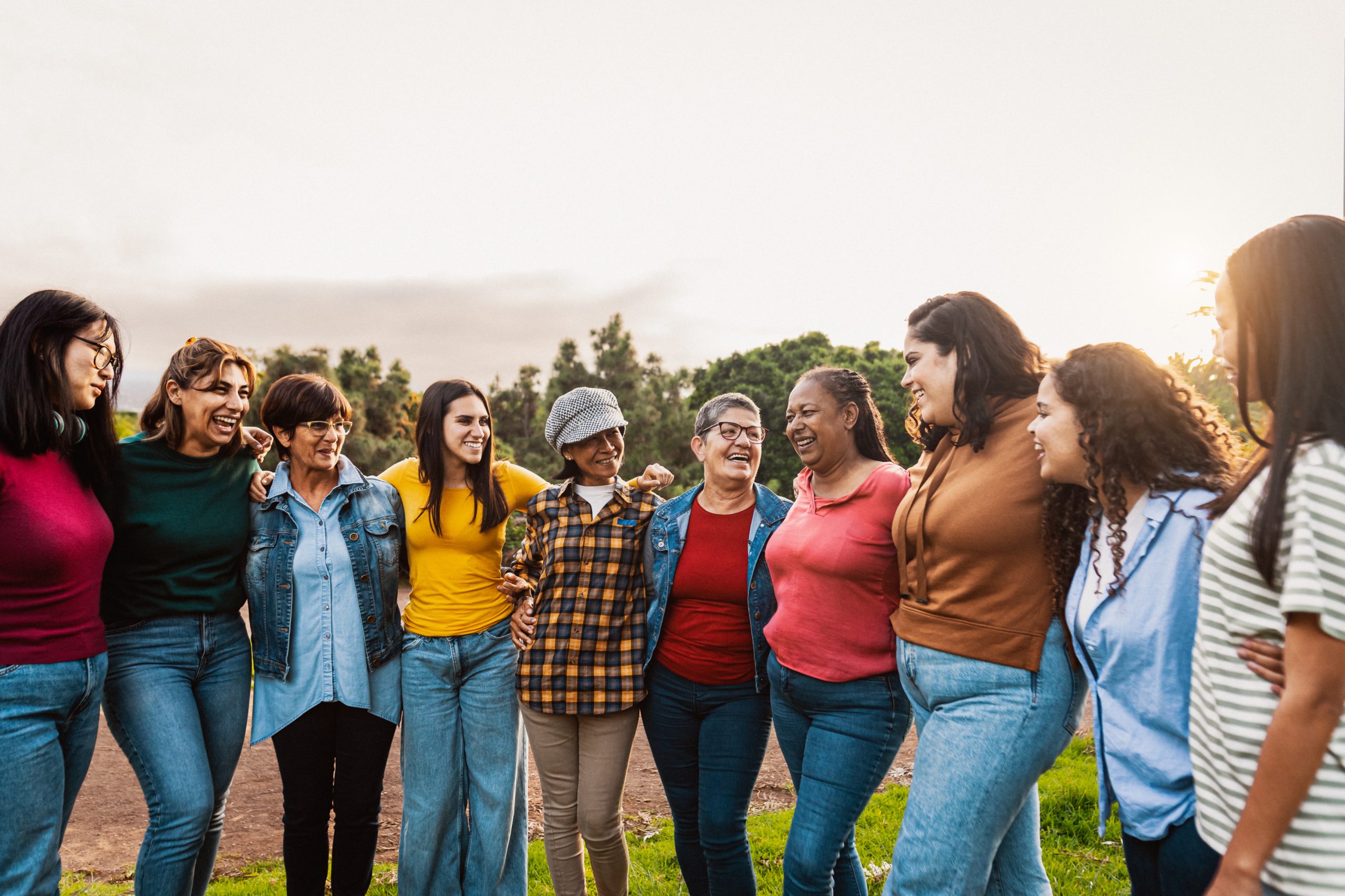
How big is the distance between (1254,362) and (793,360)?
23051 millimetres

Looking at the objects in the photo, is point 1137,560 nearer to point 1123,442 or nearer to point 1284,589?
point 1123,442

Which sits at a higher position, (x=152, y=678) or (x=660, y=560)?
(x=660, y=560)

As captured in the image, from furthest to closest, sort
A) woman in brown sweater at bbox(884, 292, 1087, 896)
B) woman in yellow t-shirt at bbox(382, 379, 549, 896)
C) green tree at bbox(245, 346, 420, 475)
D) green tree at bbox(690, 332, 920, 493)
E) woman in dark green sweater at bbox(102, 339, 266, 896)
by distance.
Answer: green tree at bbox(690, 332, 920, 493), green tree at bbox(245, 346, 420, 475), woman in yellow t-shirt at bbox(382, 379, 549, 896), woman in dark green sweater at bbox(102, 339, 266, 896), woman in brown sweater at bbox(884, 292, 1087, 896)

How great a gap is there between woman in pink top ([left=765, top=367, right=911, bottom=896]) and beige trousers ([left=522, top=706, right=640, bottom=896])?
76 cm

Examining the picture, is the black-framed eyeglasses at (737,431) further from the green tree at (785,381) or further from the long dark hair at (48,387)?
the green tree at (785,381)

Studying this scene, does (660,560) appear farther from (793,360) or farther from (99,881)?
(793,360)

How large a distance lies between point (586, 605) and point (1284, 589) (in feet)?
8.43

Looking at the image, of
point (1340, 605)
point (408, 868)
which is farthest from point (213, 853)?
point (1340, 605)

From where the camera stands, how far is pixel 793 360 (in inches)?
970

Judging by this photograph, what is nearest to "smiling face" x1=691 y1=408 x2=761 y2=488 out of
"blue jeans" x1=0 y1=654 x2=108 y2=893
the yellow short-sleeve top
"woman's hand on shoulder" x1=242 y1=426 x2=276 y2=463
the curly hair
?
the yellow short-sleeve top

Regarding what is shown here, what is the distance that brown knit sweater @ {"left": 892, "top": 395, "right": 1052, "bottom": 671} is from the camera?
2.51 m

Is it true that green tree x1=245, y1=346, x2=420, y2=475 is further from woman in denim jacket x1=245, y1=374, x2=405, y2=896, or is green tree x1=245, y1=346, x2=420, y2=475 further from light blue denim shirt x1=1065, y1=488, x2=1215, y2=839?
light blue denim shirt x1=1065, y1=488, x2=1215, y2=839

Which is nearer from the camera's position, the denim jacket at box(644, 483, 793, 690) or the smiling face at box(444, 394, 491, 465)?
the denim jacket at box(644, 483, 793, 690)

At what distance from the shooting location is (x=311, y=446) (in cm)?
367
